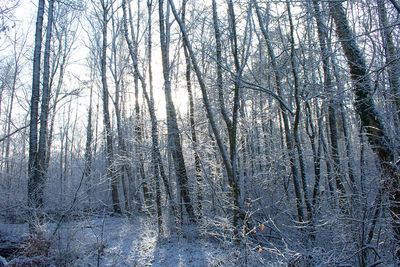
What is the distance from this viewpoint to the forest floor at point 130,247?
4668mm

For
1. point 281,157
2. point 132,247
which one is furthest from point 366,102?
point 132,247

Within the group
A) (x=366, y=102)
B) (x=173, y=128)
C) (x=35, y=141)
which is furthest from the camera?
(x=173, y=128)

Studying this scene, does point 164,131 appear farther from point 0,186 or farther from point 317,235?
point 317,235

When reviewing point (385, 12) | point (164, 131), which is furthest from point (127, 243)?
point (385, 12)

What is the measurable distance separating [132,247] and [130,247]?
0.05m

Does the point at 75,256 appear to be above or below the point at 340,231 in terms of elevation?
below

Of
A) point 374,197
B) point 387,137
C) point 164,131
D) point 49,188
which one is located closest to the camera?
point 374,197

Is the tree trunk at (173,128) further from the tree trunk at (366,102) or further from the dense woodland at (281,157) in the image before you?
the tree trunk at (366,102)

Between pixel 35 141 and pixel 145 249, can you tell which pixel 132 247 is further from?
pixel 35 141

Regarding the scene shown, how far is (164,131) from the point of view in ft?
26.6

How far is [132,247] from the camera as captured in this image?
6.16 metres

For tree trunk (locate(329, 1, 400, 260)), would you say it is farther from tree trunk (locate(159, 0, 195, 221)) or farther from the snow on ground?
tree trunk (locate(159, 0, 195, 221))

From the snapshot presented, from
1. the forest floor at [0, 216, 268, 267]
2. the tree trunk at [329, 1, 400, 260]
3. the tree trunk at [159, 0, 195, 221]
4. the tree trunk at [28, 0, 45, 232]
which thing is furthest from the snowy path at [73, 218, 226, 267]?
the tree trunk at [329, 1, 400, 260]

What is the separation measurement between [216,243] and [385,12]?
6.11m
